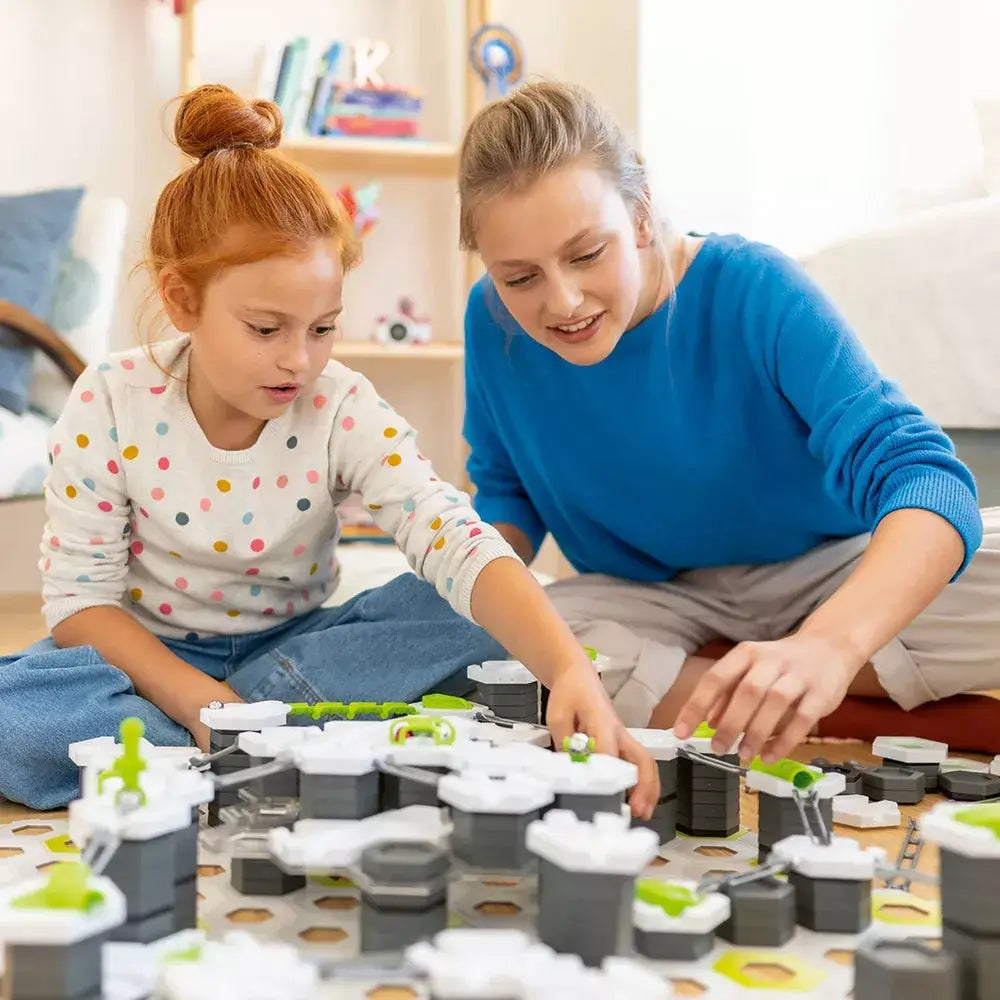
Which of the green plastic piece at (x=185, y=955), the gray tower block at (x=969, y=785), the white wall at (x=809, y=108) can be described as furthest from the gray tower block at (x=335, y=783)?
the white wall at (x=809, y=108)

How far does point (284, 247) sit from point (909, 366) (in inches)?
39.8

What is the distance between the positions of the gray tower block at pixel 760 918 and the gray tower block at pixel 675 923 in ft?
0.06

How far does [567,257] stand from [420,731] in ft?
1.43

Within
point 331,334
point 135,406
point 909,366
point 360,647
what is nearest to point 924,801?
point 360,647

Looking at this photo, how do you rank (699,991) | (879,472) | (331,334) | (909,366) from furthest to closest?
1. (909,366)
2. (331,334)
3. (879,472)
4. (699,991)

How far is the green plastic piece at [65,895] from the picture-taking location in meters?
0.51

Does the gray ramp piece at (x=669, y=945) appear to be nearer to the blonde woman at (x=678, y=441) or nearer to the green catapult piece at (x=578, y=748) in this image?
the green catapult piece at (x=578, y=748)

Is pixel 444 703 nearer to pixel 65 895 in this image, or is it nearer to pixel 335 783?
pixel 335 783

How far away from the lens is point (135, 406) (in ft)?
3.65

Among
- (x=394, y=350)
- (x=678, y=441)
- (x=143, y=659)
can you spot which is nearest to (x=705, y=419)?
(x=678, y=441)

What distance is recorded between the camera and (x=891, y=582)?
32.8 inches

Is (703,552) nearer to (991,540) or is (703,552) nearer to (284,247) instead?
(991,540)

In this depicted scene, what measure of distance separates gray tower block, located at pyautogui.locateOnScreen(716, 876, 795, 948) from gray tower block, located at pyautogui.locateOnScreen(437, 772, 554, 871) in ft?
0.38

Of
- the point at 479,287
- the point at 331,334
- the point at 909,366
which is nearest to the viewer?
the point at 331,334
